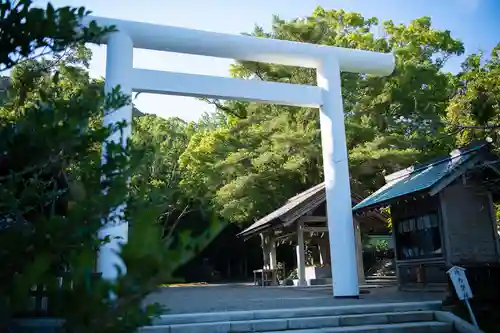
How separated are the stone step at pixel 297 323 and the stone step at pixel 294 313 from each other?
18cm

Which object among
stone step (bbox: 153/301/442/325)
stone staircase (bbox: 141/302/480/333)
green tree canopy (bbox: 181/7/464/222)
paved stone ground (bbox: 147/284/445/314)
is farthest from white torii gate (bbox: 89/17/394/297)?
green tree canopy (bbox: 181/7/464/222)

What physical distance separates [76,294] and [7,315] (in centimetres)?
23

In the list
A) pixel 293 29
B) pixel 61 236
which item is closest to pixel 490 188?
pixel 61 236

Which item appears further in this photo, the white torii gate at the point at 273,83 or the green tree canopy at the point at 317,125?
the green tree canopy at the point at 317,125

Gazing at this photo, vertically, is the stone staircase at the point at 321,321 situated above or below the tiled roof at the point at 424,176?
below

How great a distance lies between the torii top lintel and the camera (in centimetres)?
820

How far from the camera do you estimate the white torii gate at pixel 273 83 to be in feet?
26.1

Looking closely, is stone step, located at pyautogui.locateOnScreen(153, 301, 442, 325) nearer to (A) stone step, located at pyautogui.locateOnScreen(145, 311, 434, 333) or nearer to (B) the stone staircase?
(B) the stone staircase

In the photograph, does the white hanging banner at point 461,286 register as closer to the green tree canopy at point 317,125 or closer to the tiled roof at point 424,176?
the tiled roof at point 424,176

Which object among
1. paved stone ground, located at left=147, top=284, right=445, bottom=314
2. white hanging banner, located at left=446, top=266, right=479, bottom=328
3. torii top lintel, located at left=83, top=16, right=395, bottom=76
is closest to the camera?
white hanging banner, located at left=446, top=266, right=479, bottom=328

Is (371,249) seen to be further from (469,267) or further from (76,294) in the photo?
Result: (76,294)

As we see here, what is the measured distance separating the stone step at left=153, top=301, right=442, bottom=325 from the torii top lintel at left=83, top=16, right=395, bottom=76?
4.99m

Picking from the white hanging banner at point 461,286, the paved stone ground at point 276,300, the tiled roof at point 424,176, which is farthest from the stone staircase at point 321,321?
the tiled roof at point 424,176

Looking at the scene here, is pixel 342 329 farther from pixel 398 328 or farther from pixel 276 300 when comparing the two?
pixel 276 300
